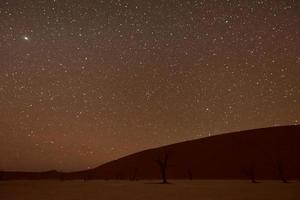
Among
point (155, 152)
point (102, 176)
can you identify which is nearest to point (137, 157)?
point (155, 152)

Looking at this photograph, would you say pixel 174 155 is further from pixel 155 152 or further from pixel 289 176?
pixel 289 176

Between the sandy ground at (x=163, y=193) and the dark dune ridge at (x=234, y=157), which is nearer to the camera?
the sandy ground at (x=163, y=193)

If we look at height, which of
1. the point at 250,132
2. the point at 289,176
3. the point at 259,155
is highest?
the point at 250,132

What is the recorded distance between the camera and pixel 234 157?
143 metres

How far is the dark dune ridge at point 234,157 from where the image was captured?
126312 millimetres

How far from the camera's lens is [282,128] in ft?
524

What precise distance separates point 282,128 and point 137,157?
71254 mm

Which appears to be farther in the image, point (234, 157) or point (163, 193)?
point (234, 157)

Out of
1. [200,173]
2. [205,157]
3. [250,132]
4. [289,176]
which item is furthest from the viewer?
[250,132]

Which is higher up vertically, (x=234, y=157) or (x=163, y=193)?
(x=234, y=157)

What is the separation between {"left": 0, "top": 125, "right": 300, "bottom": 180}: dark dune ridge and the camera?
126312mm

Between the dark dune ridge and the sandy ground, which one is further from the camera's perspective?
the dark dune ridge

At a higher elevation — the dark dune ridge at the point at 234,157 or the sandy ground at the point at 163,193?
the dark dune ridge at the point at 234,157

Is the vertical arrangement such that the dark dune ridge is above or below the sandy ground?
above
